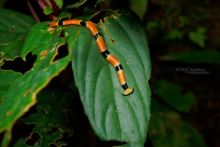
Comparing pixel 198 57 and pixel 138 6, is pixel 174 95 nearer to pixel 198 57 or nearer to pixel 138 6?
pixel 198 57

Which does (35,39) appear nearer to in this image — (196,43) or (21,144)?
(21,144)

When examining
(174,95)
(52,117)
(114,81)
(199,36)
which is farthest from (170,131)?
(114,81)

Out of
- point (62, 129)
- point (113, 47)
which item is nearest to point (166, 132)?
point (62, 129)

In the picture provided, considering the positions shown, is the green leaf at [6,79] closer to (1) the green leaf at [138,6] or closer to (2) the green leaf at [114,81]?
(2) the green leaf at [114,81]

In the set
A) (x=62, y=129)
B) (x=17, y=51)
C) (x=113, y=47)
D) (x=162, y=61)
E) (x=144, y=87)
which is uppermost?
(x=17, y=51)

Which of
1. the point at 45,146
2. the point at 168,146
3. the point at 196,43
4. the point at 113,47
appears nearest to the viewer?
the point at 113,47

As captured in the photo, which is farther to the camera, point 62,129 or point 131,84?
point 62,129
